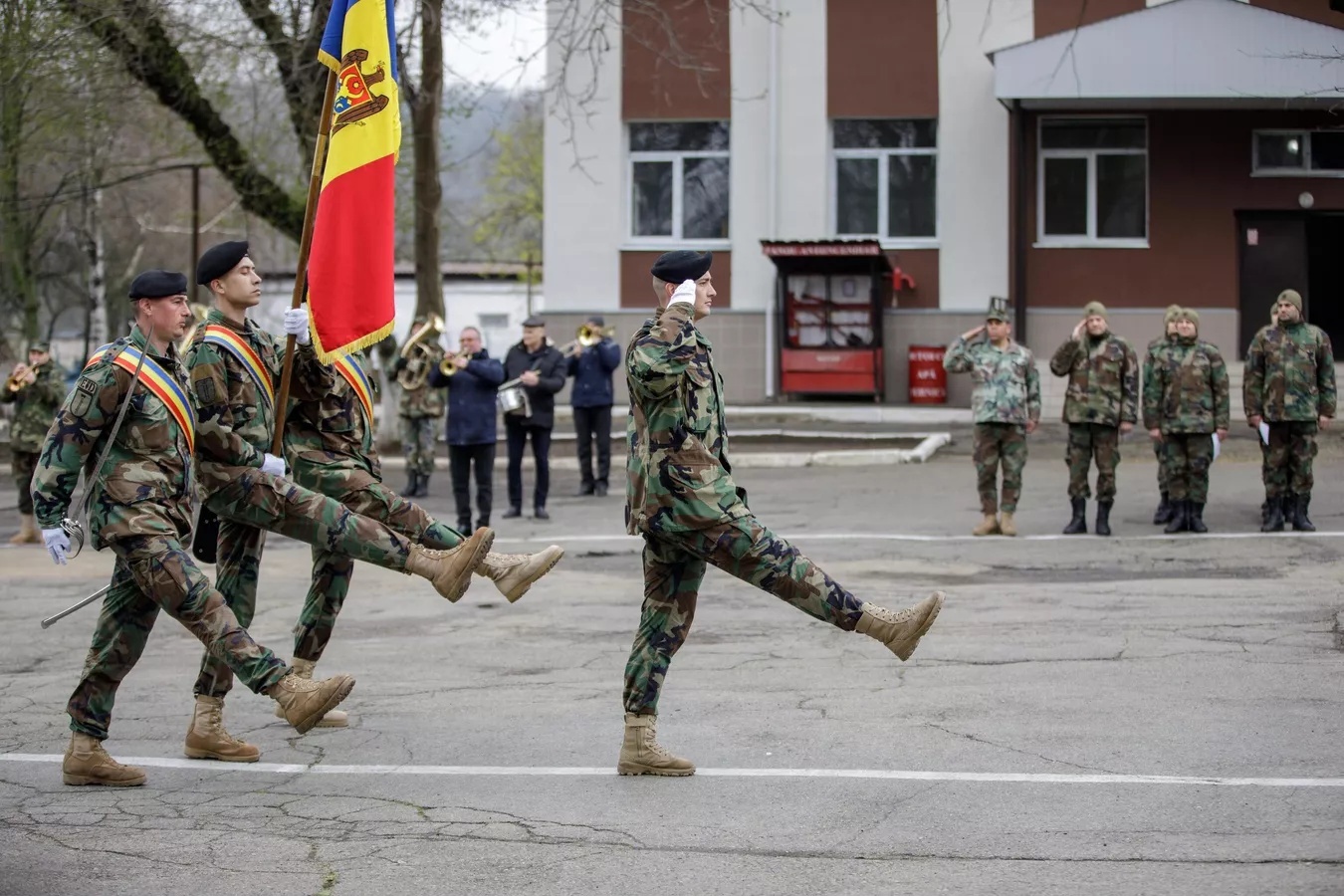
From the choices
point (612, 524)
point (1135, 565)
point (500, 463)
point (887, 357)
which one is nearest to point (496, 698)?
point (1135, 565)

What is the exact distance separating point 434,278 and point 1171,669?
1714 cm

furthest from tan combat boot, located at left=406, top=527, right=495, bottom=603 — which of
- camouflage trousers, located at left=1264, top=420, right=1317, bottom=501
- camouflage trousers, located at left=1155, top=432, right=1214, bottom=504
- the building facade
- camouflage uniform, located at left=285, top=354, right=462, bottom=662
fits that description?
the building facade

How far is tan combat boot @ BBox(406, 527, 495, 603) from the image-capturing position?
6938 mm

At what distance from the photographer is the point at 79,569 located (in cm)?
1392

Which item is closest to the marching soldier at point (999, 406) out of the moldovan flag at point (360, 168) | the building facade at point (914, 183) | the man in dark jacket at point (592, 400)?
the man in dark jacket at point (592, 400)

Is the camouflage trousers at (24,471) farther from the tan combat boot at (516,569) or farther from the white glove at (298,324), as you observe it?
the tan combat boot at (516,569)

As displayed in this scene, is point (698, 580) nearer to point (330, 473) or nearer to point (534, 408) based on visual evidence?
point (330, 473)

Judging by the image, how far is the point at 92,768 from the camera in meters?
6.59

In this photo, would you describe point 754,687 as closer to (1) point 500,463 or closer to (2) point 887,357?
(1) point 500,463

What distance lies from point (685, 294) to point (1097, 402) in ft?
27.6

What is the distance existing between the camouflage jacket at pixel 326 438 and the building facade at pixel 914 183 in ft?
59.6

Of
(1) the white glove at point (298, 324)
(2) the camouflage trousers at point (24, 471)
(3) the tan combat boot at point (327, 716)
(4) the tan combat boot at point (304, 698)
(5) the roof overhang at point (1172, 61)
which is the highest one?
(5) the roof overhang at point (1172, 61)

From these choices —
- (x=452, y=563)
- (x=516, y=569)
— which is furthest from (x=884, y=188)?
(x=452, y=563)

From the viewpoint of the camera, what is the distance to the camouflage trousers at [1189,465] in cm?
1401
